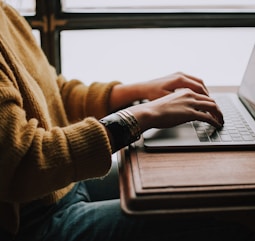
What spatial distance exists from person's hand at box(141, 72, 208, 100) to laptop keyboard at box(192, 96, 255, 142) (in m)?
0.10

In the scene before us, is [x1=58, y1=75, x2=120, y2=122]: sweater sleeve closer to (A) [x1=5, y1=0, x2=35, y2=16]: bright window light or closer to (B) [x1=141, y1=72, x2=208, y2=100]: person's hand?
(B) [x1=141, y1=72, x2=208, y2=100]: person's hand

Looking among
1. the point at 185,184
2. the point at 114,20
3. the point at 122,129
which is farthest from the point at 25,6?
the point at 185,184

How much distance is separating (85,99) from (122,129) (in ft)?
1.23

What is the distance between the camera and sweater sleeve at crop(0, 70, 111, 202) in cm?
65

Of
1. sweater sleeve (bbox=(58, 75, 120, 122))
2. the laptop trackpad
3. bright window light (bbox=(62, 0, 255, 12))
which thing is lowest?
sweater sleeve (bbox=(58, 75, 120, 122))

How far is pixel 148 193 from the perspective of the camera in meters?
0.61

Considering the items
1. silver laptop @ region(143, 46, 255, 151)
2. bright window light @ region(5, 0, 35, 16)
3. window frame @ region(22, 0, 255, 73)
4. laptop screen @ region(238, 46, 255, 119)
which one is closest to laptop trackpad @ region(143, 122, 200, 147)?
silver laptop @ region(143, 46, 255, 151)

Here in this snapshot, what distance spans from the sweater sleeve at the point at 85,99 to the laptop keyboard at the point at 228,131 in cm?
30

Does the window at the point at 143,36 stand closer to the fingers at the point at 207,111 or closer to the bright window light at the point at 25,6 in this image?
the bright window light at the point at 25,6

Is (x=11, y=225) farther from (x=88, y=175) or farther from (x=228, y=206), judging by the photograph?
(x=228, y=206)

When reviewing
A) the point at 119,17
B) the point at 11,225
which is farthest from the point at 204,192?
the point at 119,17

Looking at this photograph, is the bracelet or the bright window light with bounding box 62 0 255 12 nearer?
the bracelet

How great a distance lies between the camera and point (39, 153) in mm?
662

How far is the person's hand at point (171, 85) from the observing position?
949mm
